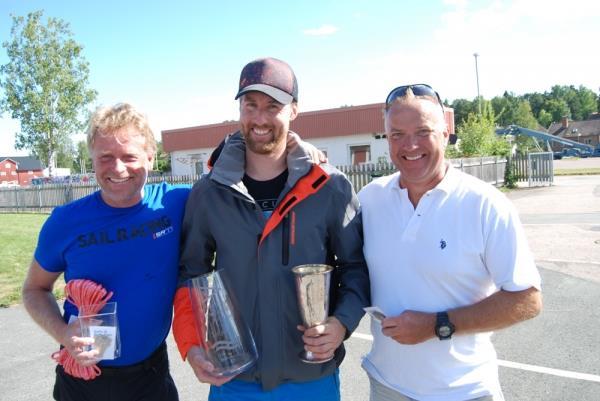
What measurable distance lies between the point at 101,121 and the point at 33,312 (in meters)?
1.05

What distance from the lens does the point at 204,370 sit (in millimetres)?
2219

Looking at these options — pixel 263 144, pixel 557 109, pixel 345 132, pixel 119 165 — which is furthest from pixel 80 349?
pixel 557 109

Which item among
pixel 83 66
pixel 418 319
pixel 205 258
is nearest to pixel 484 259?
pixel 418 319

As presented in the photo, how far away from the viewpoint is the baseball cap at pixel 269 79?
2.45m

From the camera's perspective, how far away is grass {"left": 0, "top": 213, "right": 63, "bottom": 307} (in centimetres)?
783

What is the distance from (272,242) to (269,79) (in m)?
0.84

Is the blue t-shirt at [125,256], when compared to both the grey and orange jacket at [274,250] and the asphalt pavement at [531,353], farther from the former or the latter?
the asphalt pavement at [531,353]

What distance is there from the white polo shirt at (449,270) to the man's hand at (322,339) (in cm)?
32

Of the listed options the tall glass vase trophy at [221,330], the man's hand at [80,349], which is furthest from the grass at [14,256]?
the tall glass vase trophy at [221,330]

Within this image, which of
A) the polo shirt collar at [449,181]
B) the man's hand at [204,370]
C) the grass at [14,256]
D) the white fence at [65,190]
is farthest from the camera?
the white fence at [65,190]

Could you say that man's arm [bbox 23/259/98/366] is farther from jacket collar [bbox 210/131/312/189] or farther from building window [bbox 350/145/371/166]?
building window [bbox 350/145/371/166]

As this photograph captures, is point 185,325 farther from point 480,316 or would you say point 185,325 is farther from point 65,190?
point 65,190

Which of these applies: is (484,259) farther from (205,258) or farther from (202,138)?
(202,138)

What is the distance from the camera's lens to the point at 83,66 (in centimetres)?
3506
